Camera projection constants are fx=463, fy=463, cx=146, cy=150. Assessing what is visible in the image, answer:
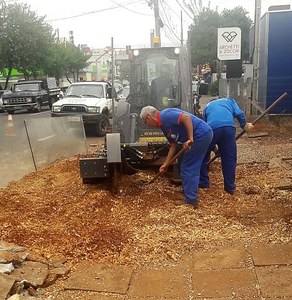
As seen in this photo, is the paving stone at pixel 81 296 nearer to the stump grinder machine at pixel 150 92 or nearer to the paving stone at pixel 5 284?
the paving stone at pixel 5 284

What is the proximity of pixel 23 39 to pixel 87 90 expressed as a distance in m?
19.6

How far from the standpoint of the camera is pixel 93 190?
693 cm

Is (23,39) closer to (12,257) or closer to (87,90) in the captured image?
(87,90)

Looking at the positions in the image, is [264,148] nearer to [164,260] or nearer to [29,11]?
[164,260]

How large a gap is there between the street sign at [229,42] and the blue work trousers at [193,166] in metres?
6.39

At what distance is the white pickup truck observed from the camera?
49.9 ft

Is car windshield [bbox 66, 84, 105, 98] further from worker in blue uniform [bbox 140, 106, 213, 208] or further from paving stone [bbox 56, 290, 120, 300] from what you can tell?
paving stone [bbox 56, 290, 120, 300]

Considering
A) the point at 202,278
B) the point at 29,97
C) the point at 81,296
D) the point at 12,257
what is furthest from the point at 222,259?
the point at 29,97

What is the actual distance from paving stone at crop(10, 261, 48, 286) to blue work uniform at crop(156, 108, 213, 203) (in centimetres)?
237

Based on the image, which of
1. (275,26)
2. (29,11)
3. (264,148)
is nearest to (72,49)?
(29,11)

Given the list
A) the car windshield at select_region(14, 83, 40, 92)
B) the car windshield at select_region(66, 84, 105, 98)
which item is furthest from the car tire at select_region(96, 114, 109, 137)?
the car windshield at select_region(14, 83, 40, 92)

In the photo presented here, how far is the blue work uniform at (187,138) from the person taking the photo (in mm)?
6020

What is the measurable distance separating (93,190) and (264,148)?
5.40 meters

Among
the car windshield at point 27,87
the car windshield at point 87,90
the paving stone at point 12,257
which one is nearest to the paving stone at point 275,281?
the paving stone at point 12,257
